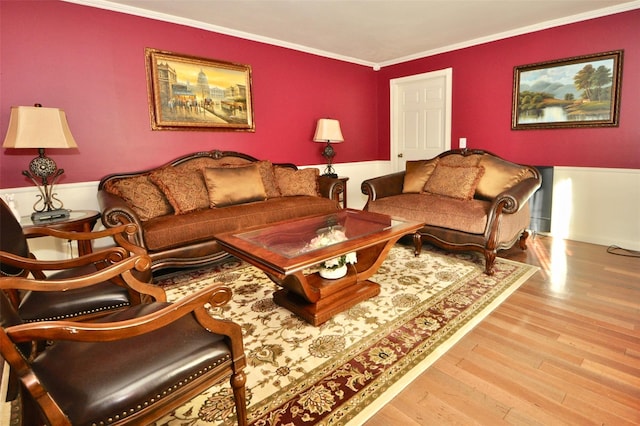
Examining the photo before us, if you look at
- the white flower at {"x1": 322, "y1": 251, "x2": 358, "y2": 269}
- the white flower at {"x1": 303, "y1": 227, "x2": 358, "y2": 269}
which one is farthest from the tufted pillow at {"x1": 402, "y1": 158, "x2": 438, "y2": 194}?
the white flower at {"x1": 322, "y1": 251, "x2": 358, "y2": 269}

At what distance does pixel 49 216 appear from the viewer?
254 cm

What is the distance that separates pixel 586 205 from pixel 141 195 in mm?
4532

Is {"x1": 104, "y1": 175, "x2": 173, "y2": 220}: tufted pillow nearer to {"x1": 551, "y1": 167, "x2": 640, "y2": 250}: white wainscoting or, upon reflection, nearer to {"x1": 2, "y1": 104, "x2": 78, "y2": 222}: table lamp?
{"x1": 2, "y1": 104, "x2": 78, "y2": 222}: table lamp

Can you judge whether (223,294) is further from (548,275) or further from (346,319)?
(548,275)

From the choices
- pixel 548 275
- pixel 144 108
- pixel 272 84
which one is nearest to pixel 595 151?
pixel 548 275

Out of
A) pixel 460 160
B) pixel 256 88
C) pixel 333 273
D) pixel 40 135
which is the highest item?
pixel 256 88

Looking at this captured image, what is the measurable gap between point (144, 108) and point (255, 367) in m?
2.81

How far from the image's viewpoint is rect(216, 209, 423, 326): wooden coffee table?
186 cm

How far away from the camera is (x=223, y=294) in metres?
1.18

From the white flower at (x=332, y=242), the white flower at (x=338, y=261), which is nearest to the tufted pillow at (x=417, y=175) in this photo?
the white flower at (x=332, y=242)

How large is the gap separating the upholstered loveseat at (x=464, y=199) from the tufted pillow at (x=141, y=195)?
212 cm

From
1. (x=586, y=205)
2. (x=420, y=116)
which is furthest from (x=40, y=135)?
(x=586, y=205)

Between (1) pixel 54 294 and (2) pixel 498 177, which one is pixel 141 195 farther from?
(2) pixel 498 177

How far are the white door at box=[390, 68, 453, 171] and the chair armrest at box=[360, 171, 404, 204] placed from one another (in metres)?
1.14
